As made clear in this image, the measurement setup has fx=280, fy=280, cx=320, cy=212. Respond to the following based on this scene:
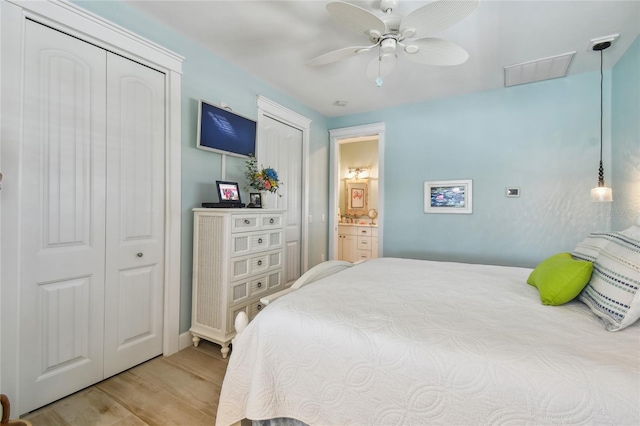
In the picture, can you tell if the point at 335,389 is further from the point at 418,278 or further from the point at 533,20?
the point at 533,20

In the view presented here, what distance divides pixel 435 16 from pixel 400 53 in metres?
0.94

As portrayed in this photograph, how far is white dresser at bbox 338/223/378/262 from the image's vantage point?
5082 millimetres

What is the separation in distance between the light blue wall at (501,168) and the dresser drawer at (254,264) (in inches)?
70.3

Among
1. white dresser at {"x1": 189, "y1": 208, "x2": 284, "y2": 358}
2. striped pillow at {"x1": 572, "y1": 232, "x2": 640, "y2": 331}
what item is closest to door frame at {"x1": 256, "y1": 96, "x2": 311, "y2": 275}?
white dresser at {"x1": 189, "y1": 208, "x2": 284, "y2": 358}

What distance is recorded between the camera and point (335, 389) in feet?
3.50

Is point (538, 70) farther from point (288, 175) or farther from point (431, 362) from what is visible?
point (431, 362)

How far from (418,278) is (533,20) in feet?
6.64

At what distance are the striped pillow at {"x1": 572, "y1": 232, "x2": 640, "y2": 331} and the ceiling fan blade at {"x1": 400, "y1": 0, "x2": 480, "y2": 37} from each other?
131cm

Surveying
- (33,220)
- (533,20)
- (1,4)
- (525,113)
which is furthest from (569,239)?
(1,4)

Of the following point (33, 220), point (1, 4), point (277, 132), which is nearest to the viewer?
point (1, 4)

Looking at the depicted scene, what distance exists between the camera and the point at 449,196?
11.3 ft

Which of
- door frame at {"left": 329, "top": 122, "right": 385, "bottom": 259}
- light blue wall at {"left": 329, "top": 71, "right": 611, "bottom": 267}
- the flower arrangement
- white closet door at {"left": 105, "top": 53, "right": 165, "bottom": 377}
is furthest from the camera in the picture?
door frame at {"left": 329, "top": 122, "right": 385, "bottom": 259}

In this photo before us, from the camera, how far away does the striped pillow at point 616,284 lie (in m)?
1.06

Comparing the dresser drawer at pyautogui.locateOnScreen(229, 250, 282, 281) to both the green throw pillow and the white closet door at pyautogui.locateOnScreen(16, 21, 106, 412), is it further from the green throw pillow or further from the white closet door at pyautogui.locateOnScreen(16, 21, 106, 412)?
the green throw pillow
